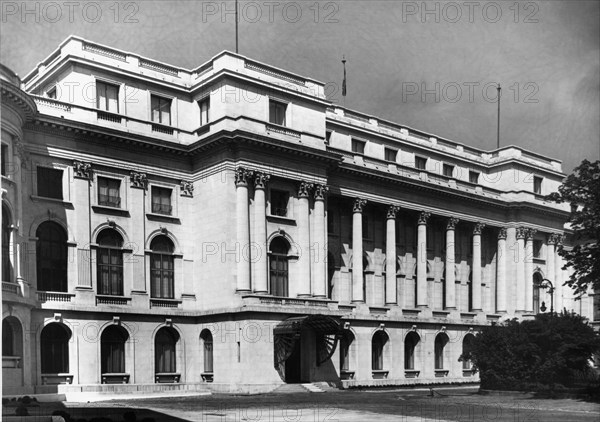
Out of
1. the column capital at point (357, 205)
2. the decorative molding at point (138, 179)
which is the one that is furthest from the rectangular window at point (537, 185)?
the decorative molding at point (138, 179)

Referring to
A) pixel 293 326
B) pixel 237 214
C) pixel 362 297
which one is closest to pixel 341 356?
pixel 362 297

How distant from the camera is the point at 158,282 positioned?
41.9 metres

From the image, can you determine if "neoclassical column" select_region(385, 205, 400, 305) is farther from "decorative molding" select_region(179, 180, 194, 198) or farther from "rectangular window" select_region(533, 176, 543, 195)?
"rectangular window" select_region(533, 176, 543, 195)

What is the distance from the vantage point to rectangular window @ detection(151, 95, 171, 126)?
4334 cm

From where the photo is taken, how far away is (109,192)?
132ft

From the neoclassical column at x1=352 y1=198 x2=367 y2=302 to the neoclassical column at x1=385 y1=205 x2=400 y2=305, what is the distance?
10.3 feet

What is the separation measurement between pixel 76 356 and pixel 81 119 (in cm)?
1410

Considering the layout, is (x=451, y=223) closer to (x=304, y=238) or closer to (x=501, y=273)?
(x=501, y=273)

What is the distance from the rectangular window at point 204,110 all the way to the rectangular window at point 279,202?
6.84m

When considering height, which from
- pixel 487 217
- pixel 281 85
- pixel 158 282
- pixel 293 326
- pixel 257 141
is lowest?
pixel 293 326

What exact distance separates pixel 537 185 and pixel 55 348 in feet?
169

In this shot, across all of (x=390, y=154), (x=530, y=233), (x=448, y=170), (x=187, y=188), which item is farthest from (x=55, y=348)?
(x=530, y=233)

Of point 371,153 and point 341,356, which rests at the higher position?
point 371,153

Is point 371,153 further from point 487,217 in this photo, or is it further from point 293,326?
point 293,326
